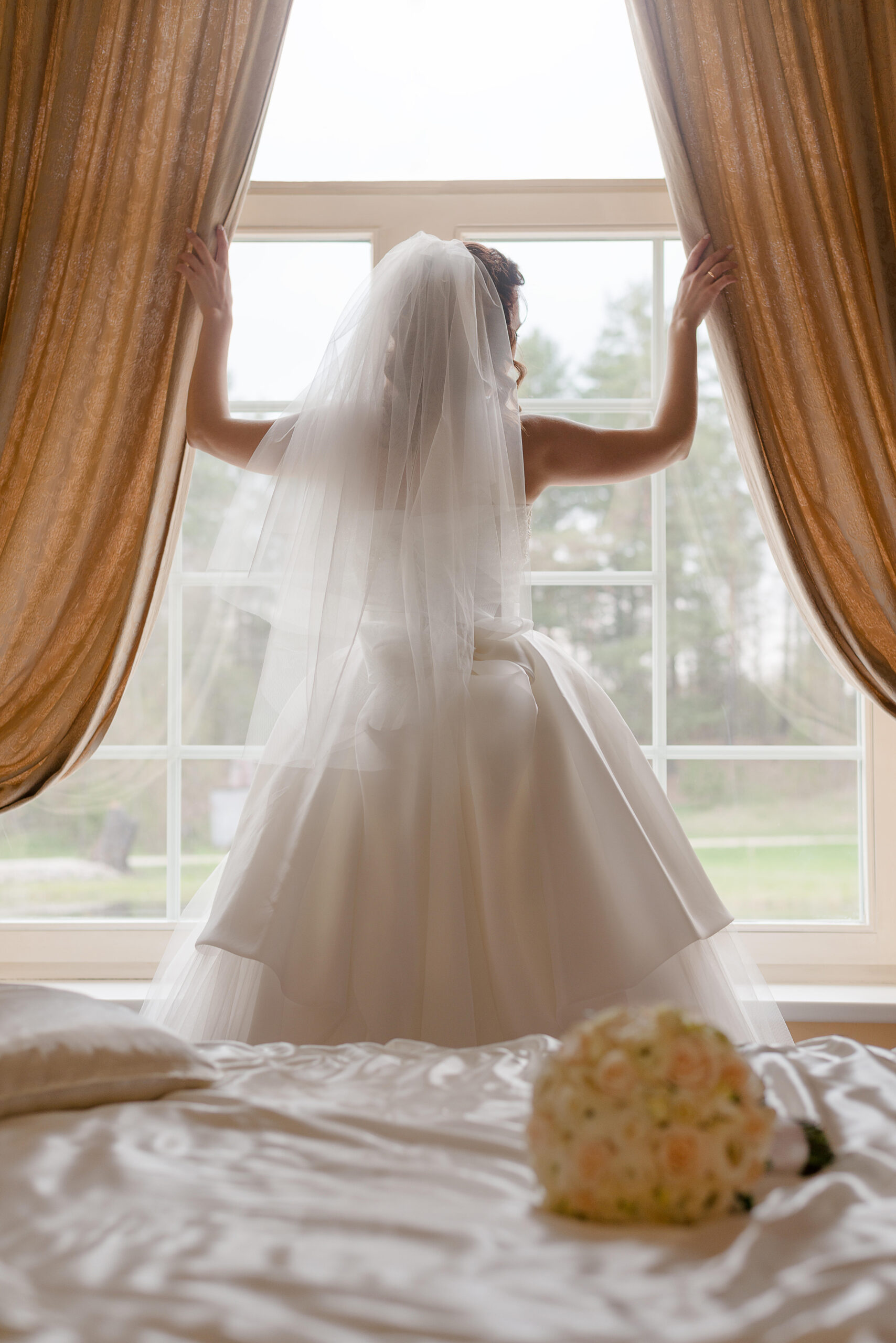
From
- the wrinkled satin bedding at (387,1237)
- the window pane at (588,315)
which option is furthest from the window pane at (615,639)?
the wrinkled satin bedding at (387,1237)

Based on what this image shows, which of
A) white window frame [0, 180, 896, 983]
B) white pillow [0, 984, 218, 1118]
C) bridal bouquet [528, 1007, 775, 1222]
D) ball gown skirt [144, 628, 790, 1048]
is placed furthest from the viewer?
white window frame [0, 180, 896, 983]

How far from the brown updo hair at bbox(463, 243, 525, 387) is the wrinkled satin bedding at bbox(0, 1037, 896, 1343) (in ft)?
4.87

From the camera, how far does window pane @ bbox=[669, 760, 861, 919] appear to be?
2.41 meters

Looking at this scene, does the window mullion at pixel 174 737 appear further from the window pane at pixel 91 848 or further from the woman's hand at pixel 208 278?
the woman's hand at pixel 208 278

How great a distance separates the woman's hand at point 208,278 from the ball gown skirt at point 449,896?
2.82 ft

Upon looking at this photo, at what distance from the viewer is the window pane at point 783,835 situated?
2.41 meters

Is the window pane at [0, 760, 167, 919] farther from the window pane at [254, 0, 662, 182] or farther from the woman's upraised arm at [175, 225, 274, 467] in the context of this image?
the window pane at [254, 0, 662, 182]

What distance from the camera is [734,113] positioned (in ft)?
7.10

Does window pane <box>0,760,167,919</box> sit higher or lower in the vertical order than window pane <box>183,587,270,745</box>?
lower

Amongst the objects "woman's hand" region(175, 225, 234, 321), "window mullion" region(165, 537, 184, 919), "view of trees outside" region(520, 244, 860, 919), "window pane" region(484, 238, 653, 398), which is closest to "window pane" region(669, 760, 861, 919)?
"view of trees outside" region(520, 244, 860, 919)

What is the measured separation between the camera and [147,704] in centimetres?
244

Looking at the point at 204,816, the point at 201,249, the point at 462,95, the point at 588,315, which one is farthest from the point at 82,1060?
the point at 462,95

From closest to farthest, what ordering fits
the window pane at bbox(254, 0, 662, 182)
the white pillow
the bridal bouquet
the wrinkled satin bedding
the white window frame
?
the wrinkled satin bedding
the bridal bouquet
the white pillow
the white window frame
the window pane at bbox(254, 0, 662, 182)

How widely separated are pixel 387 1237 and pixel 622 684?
177cm
